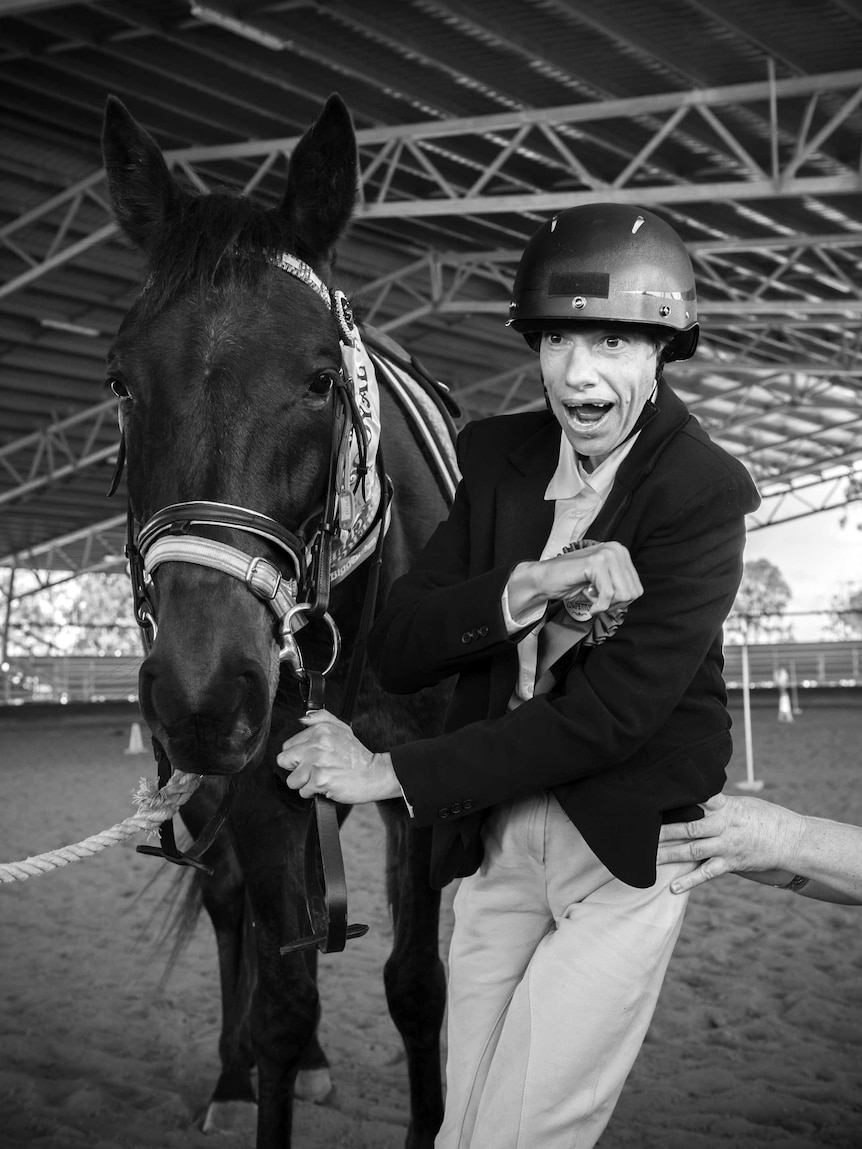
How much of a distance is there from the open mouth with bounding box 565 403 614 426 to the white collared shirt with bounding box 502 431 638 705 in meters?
0.07

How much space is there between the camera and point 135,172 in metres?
1.96

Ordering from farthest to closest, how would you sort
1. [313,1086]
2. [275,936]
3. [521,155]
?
[521,155] < [313,1086] < [275,936]

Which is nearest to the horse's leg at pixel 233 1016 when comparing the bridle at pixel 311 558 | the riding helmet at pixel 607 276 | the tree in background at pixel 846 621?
the bridle at pixel 311 558

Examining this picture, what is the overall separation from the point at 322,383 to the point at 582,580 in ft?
2.00

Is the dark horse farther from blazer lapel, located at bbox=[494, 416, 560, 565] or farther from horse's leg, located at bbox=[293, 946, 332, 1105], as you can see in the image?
horse's leg, located at bbox=[293, 946, 332, 1105]

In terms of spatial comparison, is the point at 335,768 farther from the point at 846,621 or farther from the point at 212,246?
the point at 846,621

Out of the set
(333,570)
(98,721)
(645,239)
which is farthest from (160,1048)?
(98,721)

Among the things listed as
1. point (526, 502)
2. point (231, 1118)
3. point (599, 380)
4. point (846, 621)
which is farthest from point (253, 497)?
point (846, 621)

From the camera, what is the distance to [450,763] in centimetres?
148

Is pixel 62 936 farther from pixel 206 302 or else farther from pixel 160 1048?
pixel 206 302

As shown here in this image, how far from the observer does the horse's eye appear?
1.76m

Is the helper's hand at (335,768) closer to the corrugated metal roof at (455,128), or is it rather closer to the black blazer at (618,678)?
the black blazer at (618,678)

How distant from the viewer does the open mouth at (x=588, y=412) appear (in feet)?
5.05

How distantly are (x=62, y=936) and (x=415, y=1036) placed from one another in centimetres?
266
